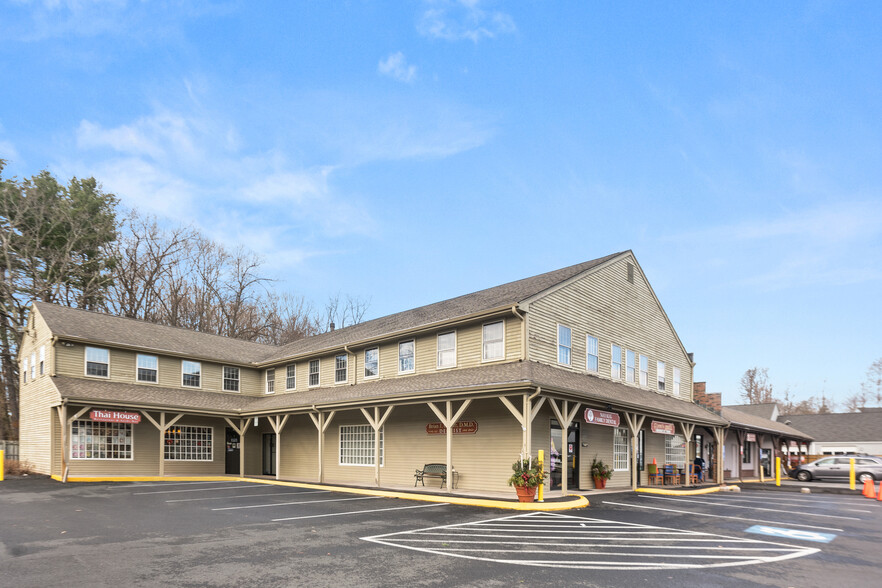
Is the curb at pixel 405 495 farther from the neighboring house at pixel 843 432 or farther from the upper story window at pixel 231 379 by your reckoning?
the neighboring house at pixel 843 432

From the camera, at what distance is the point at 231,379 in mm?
29469

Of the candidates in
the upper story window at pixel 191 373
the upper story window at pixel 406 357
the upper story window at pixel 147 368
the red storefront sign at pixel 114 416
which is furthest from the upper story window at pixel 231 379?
the upper story window at pixel 406 357

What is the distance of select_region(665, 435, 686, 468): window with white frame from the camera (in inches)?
1018

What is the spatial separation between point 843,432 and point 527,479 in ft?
159

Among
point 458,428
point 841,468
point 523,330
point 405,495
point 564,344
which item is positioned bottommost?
point 841,468

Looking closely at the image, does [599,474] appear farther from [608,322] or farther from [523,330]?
[523,330]

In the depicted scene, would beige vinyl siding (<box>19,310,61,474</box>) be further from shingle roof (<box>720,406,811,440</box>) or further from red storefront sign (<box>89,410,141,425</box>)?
shingle roof (<box>720,406,811,440</box>)

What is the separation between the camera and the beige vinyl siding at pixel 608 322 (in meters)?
19.2

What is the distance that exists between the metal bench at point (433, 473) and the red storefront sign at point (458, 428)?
1.07 m

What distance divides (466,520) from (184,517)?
6.12 m

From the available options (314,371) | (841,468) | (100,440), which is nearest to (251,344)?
(314,371)

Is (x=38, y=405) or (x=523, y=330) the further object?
(x=38, y=405)

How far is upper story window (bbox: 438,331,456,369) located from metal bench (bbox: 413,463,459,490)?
10.8 ft

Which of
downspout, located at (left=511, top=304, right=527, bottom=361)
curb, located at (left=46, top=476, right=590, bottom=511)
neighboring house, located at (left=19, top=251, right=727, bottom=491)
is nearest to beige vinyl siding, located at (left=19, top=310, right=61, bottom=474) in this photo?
neighboring house, located at (left=19, top=251, right=727, bottom=491)
